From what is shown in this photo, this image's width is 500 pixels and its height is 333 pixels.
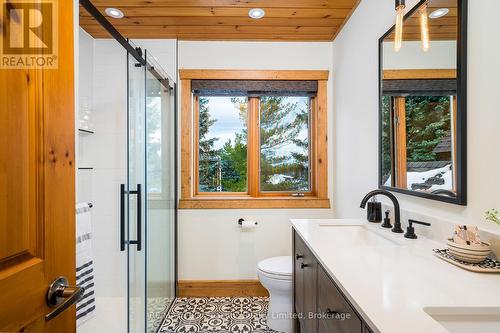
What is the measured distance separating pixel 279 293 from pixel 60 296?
1536 millimetres

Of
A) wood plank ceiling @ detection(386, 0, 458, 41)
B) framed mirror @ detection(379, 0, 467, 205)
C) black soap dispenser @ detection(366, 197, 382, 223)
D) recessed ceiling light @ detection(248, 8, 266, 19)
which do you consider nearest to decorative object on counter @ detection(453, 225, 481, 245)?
framed mirror @ detection(379, 0, 467, 205)

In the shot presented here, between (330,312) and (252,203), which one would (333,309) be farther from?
(252,203)

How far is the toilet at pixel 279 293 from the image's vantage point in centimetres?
189

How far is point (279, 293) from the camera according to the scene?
6.36 feet

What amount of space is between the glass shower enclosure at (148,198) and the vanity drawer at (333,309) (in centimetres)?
115

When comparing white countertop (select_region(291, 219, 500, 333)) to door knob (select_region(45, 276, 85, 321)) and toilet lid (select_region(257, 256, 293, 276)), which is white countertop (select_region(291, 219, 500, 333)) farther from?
door knob (select_region(45, 276, 85, 321))

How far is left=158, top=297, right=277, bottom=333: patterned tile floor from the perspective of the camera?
2.01 m

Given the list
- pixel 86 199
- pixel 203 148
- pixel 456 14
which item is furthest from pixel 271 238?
pixel 456 14

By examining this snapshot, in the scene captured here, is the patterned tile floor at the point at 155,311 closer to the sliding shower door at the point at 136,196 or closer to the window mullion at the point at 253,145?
the sliding shower door at the point at 136,196

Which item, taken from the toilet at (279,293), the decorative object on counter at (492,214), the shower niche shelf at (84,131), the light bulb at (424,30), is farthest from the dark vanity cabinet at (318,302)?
the shower niche shelf at (84,131)

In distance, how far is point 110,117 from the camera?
2.42m

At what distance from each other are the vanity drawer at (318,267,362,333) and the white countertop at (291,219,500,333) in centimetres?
6

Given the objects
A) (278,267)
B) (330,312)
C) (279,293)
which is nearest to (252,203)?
(278,267)

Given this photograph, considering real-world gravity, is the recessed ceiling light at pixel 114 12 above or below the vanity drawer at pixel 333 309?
above
